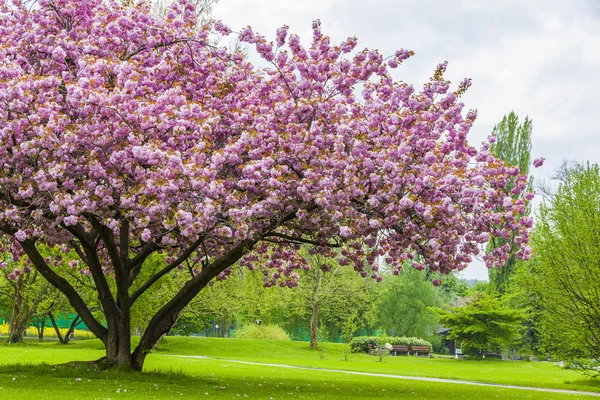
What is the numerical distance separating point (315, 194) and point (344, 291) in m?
35.9

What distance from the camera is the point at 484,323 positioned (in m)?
50.1

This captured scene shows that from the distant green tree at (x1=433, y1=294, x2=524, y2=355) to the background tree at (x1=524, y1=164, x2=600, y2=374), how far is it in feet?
71.4

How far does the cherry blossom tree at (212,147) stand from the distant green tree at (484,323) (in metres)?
33.8

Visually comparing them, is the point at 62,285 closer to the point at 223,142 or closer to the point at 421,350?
the point at 223,142

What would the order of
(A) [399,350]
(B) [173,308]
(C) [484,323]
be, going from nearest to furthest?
(B) [173,308], (C) [484,323], (A) [399,350]

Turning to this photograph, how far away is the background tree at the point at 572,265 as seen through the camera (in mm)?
24453

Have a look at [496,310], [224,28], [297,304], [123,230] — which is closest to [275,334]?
[297,304]

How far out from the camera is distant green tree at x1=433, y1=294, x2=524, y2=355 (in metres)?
48.6

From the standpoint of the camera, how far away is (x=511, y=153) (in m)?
54.9

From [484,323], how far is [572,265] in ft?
86.5

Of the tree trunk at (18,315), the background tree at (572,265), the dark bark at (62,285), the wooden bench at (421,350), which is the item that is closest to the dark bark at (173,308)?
the dark bark at (62,285)

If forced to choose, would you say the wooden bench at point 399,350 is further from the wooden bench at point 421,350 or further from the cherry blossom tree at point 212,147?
the cherry blossom tree at point 212,147

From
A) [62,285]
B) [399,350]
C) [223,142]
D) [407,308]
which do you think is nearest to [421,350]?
[399,350]

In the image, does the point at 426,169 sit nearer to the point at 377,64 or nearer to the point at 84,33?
the point at 377,64
